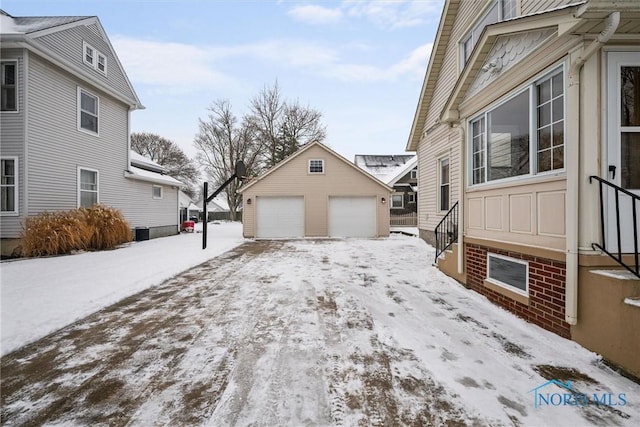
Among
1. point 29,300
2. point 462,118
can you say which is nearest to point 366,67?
point 462,118

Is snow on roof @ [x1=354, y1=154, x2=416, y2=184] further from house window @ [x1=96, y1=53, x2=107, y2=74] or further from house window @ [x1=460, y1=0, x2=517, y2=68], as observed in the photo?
house window @ [x1=96, y1=53, x2=107, y2=74]

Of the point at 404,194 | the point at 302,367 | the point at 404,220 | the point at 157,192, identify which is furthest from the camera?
the point at 404,194

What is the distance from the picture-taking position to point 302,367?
8.46 ft

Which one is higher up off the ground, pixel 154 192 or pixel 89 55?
pixel 89 55

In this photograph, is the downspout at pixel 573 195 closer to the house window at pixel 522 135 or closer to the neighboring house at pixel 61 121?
the house window at pixel 522 135

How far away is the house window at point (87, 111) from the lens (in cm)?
1061

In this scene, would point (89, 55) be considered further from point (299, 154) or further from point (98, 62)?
point (299, 154)

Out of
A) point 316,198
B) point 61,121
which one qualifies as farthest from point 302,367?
point 316,198

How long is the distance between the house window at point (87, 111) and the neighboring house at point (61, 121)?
36 millimetres

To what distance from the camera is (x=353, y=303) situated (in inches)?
174

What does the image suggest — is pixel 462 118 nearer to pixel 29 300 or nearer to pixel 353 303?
pixel 353 303

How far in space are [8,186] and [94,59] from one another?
5801mm

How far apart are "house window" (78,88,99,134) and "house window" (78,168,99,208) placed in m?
1.62

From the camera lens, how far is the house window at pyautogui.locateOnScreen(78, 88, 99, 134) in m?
10.6
